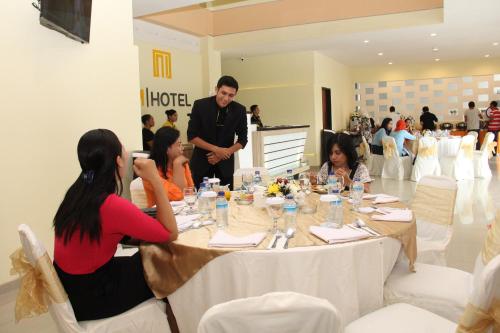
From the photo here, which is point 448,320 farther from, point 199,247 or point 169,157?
point 169,157

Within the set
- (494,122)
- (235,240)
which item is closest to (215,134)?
(235,240)

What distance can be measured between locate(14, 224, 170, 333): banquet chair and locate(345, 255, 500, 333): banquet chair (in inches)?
39.9

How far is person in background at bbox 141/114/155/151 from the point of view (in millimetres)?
9180

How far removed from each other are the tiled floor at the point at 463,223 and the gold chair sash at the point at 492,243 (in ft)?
6.47

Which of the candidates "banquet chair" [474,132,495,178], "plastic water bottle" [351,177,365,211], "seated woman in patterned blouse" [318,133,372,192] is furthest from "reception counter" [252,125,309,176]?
"plastic water bottle" [351,177,365,211]

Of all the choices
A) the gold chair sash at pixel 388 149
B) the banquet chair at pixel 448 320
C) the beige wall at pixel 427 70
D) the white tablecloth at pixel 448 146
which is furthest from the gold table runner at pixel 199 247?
the beige wall at pixel 427 70

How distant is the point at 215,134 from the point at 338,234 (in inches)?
101

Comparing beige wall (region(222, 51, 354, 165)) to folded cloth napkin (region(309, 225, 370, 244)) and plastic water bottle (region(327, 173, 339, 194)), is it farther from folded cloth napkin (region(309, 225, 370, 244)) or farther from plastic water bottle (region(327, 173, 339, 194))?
folded cloth napkin (region(309, 225, 370, 244))

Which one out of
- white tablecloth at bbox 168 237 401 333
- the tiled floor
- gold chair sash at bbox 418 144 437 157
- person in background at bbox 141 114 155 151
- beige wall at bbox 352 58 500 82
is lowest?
the tiled floor

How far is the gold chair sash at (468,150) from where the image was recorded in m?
9.41

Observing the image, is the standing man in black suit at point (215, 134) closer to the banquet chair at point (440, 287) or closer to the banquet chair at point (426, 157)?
the banquet chair at point (440, 287)

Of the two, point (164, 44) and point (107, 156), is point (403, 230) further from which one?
point (164, 44)

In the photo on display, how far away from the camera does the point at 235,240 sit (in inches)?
88.7

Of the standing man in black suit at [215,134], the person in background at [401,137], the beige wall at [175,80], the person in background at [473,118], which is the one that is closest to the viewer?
the standing man in black suit at [215,134]
